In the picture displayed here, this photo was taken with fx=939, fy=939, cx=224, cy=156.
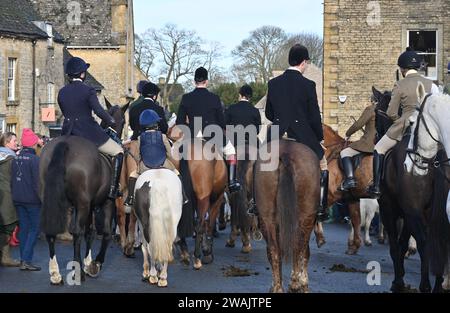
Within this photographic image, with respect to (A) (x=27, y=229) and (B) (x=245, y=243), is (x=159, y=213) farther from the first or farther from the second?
(B) (x=245, y=243)

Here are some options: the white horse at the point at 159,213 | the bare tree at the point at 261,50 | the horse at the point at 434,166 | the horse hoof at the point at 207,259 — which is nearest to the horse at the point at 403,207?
the horse at the point at 434,166

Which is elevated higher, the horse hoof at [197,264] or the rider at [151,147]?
the rider at [151,147]

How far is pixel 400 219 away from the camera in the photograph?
1195 cm

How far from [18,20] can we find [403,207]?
39.0m

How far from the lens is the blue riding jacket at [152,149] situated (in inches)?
484

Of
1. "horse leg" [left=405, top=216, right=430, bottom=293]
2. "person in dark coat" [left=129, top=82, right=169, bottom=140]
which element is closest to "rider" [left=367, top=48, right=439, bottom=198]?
"horse leg" [left=405, top=216, right=430, bottom=293]

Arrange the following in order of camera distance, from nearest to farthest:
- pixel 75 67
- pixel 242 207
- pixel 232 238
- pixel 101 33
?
1. pixel 75 67
2. pixel 242 207
3. pixel 232 238
4. pixel 101 33

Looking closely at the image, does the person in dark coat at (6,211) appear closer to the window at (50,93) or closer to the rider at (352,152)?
the rider at (352,152)

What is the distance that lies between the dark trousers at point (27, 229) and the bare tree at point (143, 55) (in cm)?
7434

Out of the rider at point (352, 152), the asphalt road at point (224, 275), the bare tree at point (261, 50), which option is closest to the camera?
the asphalt road at point (224, 275)

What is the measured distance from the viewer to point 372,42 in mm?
33344

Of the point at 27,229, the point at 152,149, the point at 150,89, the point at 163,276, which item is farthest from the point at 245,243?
the point at 163,276

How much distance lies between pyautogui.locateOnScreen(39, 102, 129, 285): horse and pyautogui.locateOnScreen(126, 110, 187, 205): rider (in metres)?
0.55

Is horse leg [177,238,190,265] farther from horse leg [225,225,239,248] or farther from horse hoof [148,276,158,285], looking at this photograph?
horse leg [225,225,239,248]
